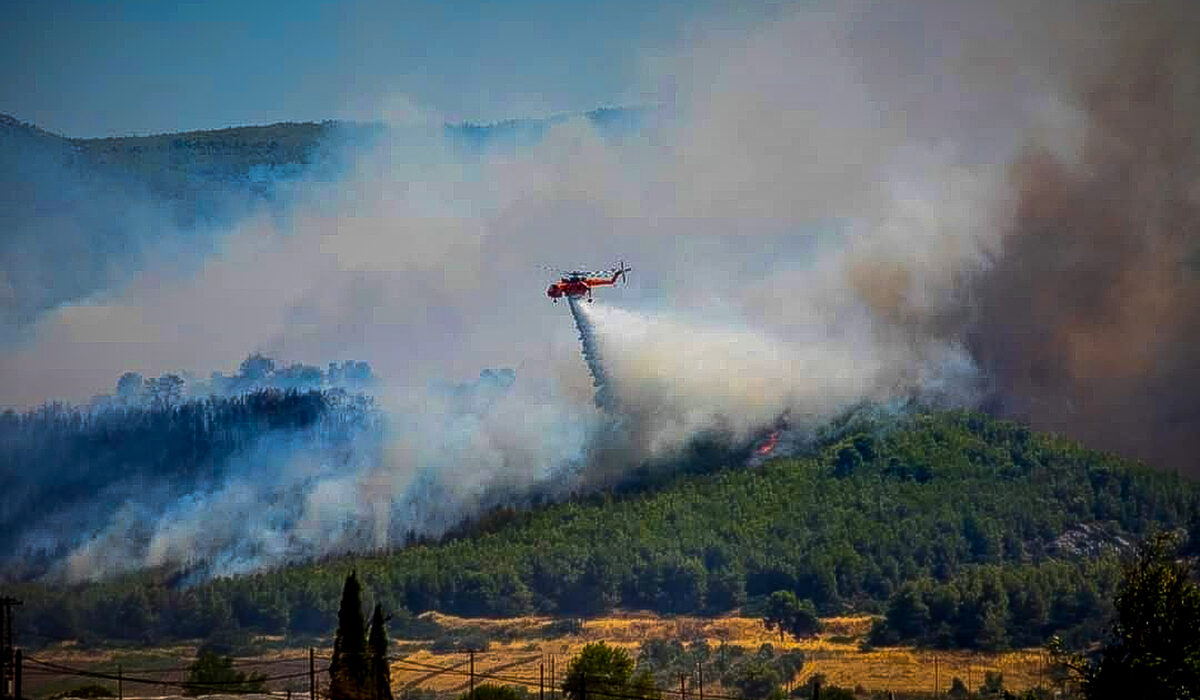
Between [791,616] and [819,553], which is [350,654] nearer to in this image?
[791,616]

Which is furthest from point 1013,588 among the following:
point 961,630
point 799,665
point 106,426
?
point 106,426

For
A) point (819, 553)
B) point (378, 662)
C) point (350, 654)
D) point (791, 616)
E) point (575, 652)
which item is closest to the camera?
point (350, 654)

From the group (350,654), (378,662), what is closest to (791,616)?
(378,662)

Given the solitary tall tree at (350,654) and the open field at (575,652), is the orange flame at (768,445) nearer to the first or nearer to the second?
the open field at (575,652)

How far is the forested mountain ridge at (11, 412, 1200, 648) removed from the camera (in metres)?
111

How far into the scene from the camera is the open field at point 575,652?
324ft

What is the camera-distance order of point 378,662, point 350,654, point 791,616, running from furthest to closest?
1. point 791,616
2. point 378,662
3. point 350,654

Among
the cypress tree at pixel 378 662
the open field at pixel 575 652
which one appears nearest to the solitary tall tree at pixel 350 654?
the cypress tree at pixel 378 662

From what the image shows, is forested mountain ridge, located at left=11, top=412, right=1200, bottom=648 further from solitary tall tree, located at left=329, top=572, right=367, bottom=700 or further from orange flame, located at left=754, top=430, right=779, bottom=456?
solitary tall tree, located at left=329, top=572, right=367, bottom=700

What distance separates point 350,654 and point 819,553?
58.4m

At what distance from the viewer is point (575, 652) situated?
112 meters

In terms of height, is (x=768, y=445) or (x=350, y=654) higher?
(x=768, y=445)

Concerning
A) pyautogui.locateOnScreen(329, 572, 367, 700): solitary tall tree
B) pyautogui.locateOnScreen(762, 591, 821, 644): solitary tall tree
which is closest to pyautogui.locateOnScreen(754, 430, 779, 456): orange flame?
pyautogui.locateOnScreen(762, 591, 821, 644): solitary tall tree

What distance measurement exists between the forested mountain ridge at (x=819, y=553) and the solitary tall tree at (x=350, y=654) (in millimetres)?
28168
